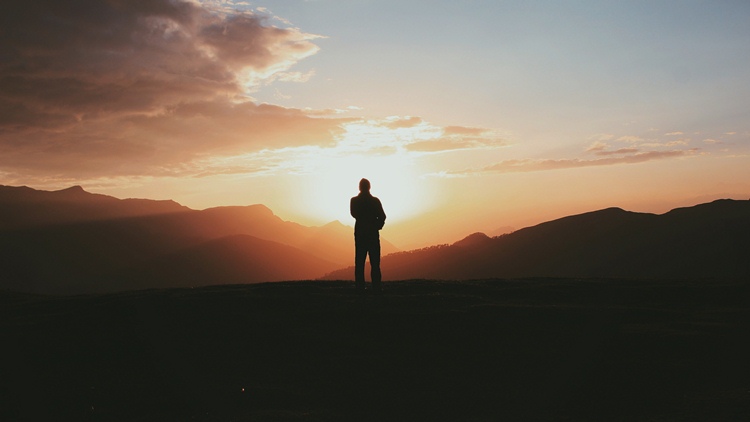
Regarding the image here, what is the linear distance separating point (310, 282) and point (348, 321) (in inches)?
296

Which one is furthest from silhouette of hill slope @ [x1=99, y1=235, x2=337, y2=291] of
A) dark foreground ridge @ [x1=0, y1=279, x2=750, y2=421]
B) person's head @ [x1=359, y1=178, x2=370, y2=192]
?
dark foreground ridge @ [x1=0, y1=279, x2=750, y2=421]

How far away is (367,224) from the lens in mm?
17156

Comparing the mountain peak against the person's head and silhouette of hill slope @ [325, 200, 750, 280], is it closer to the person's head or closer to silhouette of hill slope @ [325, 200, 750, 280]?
silhouette of hill slope @ [325, 200, 750, 280]

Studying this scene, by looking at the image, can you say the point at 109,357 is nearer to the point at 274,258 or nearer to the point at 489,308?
the point at 489,308

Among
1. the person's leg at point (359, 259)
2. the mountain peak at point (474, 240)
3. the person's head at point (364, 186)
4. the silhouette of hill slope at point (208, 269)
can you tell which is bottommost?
the silhouette of hill slope at point (208, 269)

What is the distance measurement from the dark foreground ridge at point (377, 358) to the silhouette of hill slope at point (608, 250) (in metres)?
51.0

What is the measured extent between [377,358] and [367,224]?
21.6 ft

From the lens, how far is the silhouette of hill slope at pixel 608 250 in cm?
6269

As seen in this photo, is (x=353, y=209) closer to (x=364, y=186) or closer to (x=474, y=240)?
(x=364, y=186)

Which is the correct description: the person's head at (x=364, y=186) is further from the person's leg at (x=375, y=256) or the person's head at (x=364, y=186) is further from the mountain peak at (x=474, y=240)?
the mountain peak at (x=474, y=240)

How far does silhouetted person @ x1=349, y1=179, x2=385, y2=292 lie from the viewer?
56.1 ft

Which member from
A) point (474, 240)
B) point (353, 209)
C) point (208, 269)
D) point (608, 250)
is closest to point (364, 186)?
point (353, 209)

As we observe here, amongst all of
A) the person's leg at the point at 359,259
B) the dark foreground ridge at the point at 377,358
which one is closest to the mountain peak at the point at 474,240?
the dark foreground ridge at the point at 377,358

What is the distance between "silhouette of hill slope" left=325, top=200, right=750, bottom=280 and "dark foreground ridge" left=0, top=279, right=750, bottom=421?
167 ft
